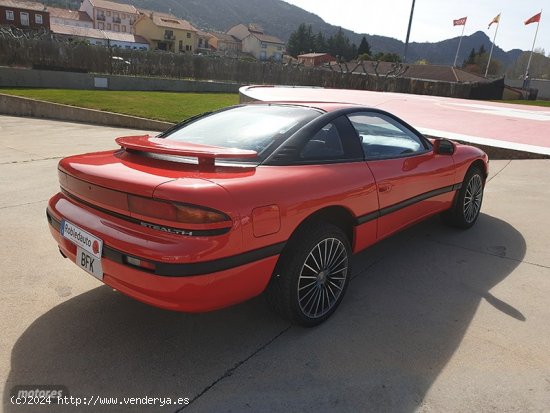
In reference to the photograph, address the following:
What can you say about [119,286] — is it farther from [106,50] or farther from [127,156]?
[106,50]

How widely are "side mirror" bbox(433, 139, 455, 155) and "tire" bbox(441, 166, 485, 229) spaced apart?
595mm

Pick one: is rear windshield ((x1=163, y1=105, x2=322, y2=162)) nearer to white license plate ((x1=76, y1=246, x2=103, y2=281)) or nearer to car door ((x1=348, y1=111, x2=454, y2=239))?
car door ((x1=348, y1=111, x2=454, y2=239))

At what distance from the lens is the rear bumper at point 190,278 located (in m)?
2.07

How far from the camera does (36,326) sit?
2.65 metres

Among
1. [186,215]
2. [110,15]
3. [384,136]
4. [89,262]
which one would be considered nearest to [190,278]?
[186,215]

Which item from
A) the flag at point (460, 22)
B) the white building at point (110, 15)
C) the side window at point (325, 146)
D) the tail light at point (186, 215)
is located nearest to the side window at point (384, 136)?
the side window at point (325, 146)

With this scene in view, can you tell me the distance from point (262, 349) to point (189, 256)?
0.84m

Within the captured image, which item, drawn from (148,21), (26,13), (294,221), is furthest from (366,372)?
(148,21)

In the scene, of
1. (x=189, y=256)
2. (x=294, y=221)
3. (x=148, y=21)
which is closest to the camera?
(x=189, y=256)

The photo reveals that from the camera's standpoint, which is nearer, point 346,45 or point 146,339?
point 146,339

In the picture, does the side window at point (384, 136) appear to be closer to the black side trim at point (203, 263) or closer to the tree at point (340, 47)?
the black side trim at point (203, 263)

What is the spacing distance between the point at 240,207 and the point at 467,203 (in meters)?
3.23

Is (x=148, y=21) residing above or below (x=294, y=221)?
above

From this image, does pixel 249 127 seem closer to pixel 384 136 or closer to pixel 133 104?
pixel 384 136
